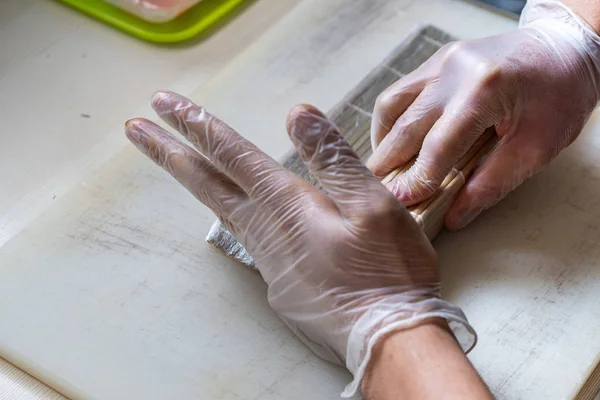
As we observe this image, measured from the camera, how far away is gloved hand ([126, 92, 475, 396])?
0.89 metres

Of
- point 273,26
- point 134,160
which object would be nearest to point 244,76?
point 273,26

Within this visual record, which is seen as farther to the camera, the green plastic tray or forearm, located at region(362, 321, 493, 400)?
the green plastic tray

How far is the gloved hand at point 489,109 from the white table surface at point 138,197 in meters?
0.25

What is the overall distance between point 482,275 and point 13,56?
1052 mm

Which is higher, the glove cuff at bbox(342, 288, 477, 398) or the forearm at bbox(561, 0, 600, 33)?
the forearm at bbox(561, 0, 600, 33)

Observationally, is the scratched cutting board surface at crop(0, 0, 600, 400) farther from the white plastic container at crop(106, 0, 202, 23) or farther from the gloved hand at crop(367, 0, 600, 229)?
the white plastic container at crop(106, 0, 202, 23)

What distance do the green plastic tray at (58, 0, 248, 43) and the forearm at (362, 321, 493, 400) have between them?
894 millimetres

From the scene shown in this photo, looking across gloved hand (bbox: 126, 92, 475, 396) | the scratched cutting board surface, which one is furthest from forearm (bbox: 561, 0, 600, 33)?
gloved hand (bbox: 126, 92, 475, 396)

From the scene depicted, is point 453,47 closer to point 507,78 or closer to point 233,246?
point 507,78

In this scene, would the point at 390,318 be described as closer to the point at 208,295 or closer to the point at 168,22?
the point at 208,295

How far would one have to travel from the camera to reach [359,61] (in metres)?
1.42

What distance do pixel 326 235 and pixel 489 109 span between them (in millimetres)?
352

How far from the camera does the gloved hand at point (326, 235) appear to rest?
2.91 feet

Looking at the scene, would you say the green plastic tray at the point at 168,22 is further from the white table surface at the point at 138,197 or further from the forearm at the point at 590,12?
the forearm at the point at 590,12
